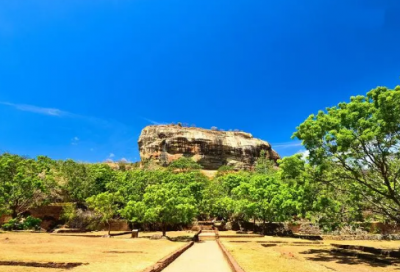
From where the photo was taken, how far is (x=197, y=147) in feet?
333

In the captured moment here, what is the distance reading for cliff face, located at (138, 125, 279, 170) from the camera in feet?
329

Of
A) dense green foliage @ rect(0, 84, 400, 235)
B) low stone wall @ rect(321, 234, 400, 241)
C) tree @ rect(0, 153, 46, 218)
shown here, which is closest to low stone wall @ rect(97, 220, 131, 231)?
dense green foliage @ rect(0, 84, 400, 235)

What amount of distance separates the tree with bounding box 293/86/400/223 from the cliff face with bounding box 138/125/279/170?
81.3 m

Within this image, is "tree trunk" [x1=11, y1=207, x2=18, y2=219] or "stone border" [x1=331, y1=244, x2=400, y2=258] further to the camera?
"tree trunk" [x1=11, y1=207, x2=18, y2=219]

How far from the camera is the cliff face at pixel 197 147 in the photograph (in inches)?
3947

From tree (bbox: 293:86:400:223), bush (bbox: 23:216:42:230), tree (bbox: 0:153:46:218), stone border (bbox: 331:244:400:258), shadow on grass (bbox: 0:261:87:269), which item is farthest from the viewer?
tree (bbox: 0:153:46:218)

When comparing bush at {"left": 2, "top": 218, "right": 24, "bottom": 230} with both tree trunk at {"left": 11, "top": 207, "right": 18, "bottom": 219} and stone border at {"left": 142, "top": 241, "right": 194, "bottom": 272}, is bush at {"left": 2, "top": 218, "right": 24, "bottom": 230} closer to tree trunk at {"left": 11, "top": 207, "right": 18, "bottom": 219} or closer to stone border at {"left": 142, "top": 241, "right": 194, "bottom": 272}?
tree trunk at {"left": 11, "top": 207, "right": 18, "bottom": 219}

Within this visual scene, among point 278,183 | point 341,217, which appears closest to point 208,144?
point 278,183

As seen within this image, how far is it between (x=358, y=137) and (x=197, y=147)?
8641 centimetres

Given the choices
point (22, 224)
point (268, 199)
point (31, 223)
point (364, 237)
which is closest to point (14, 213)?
point (22, 224)

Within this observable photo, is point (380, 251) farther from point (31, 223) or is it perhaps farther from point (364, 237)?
point (31, 223)

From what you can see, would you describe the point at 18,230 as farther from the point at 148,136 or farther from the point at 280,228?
the point at 148,136

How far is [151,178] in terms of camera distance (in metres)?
49.1

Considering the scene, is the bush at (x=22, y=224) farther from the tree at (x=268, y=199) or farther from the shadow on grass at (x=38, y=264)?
the shadow on grass at (x=38, y=264)
